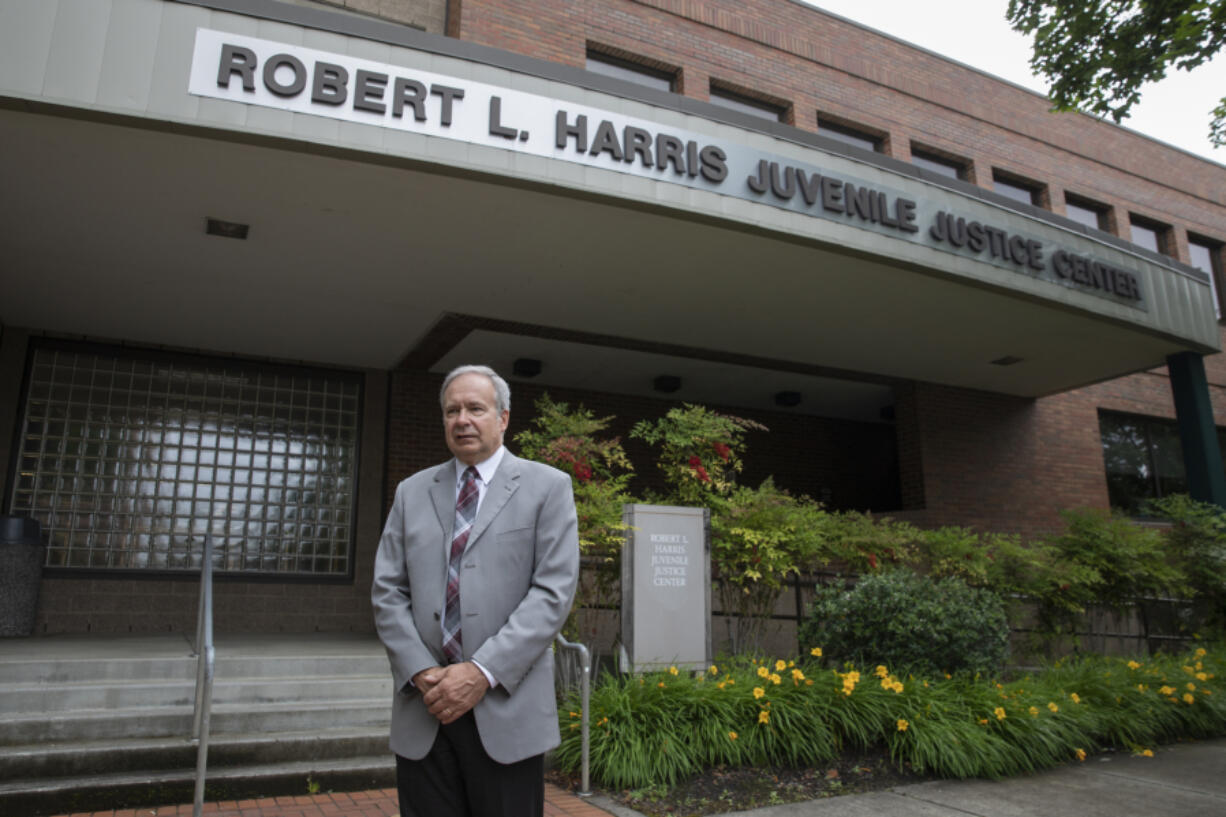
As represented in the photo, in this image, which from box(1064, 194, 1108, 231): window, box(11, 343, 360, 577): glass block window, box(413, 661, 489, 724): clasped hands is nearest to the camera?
box(413, 661, 489, 724): clasped hands

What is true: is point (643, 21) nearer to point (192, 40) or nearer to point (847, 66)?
point (847, 66)

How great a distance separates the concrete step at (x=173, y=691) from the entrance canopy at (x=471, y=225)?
140 inches

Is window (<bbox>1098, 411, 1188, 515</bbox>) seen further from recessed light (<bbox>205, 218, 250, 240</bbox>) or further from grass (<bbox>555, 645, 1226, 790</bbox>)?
recessed light (<bbox>205, 218, 250, 240</bbox>)

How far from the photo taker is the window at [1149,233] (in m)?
14.5

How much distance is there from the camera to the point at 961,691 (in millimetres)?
5668

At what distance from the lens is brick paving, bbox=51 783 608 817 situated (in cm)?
420

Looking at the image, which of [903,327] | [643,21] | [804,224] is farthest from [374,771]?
[643,21]

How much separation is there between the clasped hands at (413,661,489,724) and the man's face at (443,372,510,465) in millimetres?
582

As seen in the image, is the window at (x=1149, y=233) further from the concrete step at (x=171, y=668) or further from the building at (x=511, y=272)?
the concrete step at (x=171, y=668)

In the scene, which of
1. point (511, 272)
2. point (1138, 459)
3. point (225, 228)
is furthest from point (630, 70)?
point (1138, 459)

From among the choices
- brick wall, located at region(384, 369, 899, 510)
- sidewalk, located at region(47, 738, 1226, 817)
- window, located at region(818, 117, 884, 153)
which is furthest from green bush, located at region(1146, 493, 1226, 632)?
window, located at region(818, 117, 884, 153)

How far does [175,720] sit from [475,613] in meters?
3.78

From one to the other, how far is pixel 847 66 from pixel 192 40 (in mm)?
9161

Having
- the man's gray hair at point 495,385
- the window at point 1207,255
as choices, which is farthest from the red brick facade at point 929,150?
the man's gray hair at point 495,385
